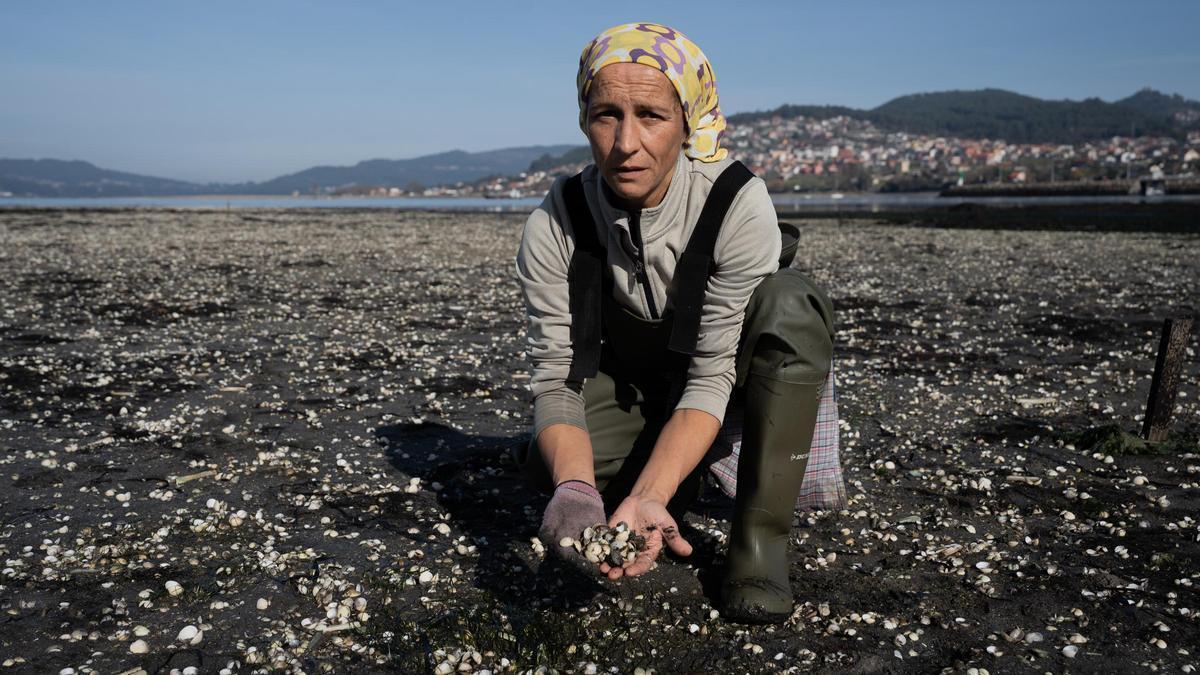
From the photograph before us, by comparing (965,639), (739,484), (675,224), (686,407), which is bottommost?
(965,639)

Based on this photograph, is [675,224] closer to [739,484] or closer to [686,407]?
[686,407]

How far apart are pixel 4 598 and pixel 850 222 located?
42.0m

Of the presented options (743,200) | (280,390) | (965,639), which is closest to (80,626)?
(743,200)

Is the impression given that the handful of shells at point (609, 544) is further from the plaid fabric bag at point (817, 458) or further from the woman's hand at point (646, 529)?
the plaid fabric bag at point (817, 458)

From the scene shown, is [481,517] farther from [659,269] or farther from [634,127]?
[634,127]

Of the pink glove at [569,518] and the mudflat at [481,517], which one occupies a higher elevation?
the pink glove at [569,518]

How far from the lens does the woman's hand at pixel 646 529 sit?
2750 mm

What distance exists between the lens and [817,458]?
3.83 m

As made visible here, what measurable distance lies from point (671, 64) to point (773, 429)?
58.7 inches

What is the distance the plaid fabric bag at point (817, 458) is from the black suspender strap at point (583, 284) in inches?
29.0

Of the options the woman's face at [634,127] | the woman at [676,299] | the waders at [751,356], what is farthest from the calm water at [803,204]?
the woman's face at [634,127]

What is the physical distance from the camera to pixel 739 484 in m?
3.50

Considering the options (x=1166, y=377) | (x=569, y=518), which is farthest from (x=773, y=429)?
(x=1166, y=377)

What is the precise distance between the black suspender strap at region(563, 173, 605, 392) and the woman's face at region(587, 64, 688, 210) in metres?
0.30
